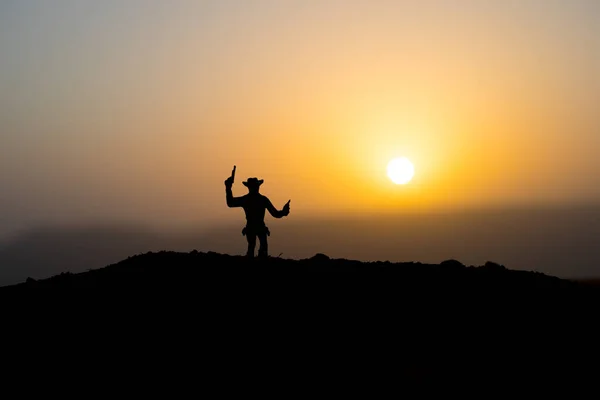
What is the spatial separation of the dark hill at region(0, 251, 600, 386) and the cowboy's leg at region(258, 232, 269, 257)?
5.08 ft

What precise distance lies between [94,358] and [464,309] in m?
6.98

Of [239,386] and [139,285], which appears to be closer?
[239,386]

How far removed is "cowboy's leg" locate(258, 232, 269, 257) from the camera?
1797 cm

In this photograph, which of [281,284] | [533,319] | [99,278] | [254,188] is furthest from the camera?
[254,188]

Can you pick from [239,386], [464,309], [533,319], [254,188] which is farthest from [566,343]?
[254,188]

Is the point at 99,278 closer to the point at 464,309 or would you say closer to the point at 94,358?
the point at 94,358

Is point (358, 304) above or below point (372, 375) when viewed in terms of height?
above

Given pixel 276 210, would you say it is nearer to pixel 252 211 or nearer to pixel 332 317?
pixel 252 211

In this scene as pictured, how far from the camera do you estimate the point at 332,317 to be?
1355 cm

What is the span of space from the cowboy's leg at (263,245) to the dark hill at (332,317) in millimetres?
1549

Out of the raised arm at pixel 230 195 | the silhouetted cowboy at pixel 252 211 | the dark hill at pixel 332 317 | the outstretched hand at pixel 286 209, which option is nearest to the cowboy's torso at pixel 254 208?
the silhouetted cowboy at pixel 252 211

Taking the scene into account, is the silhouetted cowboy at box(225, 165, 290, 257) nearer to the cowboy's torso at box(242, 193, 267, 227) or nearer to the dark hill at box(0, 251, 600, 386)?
the cowboy's torso at box(242, 193, 267, 227)

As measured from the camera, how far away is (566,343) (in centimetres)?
1320

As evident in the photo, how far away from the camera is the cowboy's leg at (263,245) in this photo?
59.0 ft
